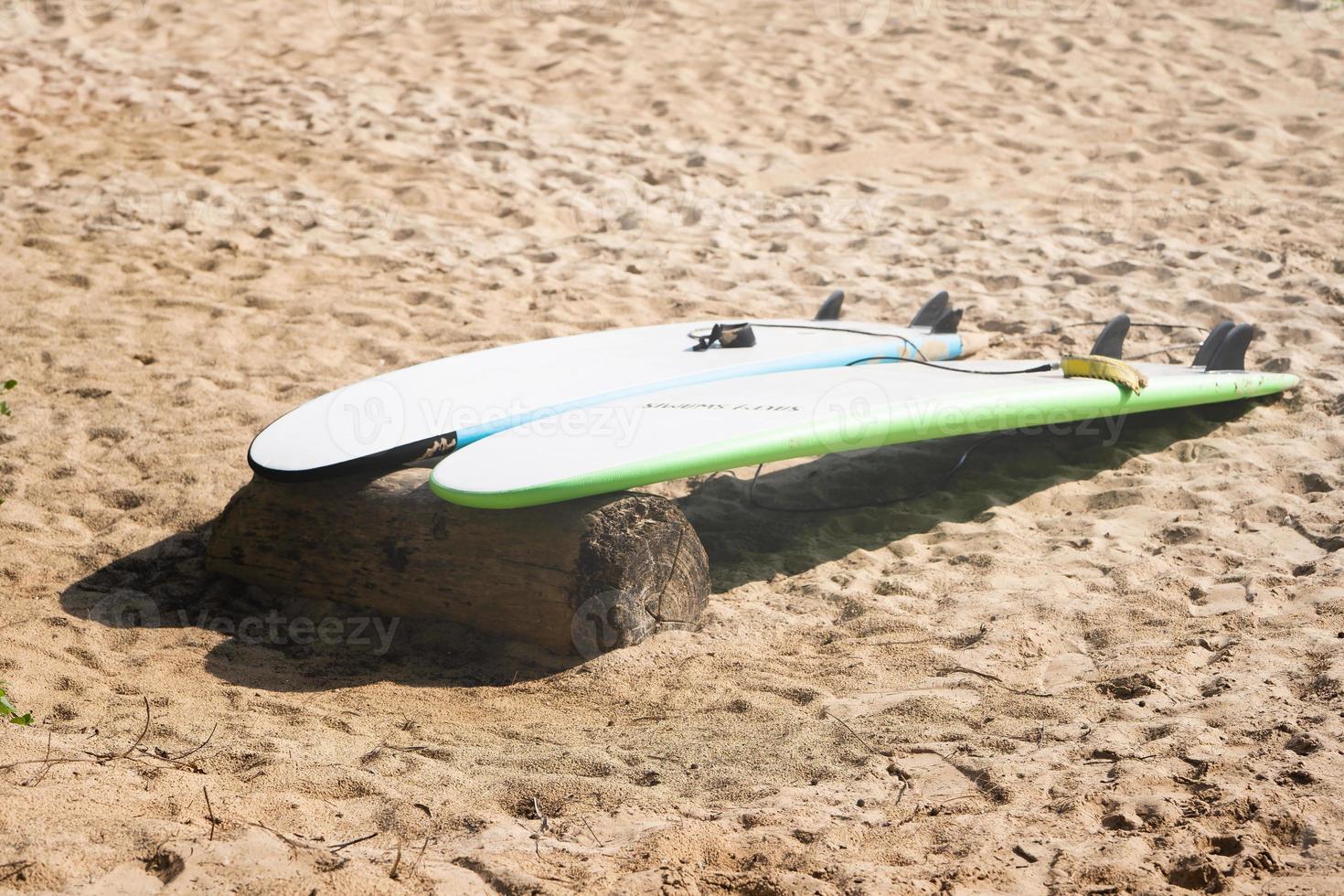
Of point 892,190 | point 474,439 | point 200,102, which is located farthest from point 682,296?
A: point 200,102

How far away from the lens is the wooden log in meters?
2.97

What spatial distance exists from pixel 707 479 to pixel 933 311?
4.42ft

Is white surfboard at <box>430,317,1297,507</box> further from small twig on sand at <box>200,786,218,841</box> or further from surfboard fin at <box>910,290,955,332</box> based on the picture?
small twig on sand at <box>200,786,218,841</box>

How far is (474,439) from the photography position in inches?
137

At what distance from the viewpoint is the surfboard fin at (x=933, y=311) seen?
4852mm

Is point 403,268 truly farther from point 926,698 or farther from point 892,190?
point 926,698

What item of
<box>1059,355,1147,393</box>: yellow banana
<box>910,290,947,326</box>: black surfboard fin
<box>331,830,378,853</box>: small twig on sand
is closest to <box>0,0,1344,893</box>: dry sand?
<box>331,830,378,853</box>: small twig on sand

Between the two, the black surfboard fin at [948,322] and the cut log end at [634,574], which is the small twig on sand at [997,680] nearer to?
the cut log end at [634,574]

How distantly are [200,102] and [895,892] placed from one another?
A: 656 centimetres

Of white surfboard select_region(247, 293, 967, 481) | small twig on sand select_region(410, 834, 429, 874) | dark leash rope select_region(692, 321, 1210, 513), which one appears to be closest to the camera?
small twig on sand select_region(410, 834, 429, 874)

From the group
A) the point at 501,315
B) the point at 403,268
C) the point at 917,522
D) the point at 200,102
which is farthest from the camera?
the point at 200,102

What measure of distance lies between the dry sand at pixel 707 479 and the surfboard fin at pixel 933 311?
399 millimetres

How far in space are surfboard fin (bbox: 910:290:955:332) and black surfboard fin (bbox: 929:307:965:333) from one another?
28 mm

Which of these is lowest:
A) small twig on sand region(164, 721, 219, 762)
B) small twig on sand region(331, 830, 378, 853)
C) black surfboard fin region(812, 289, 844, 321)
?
black surfboard fin region(812, 289, 844, 321)
